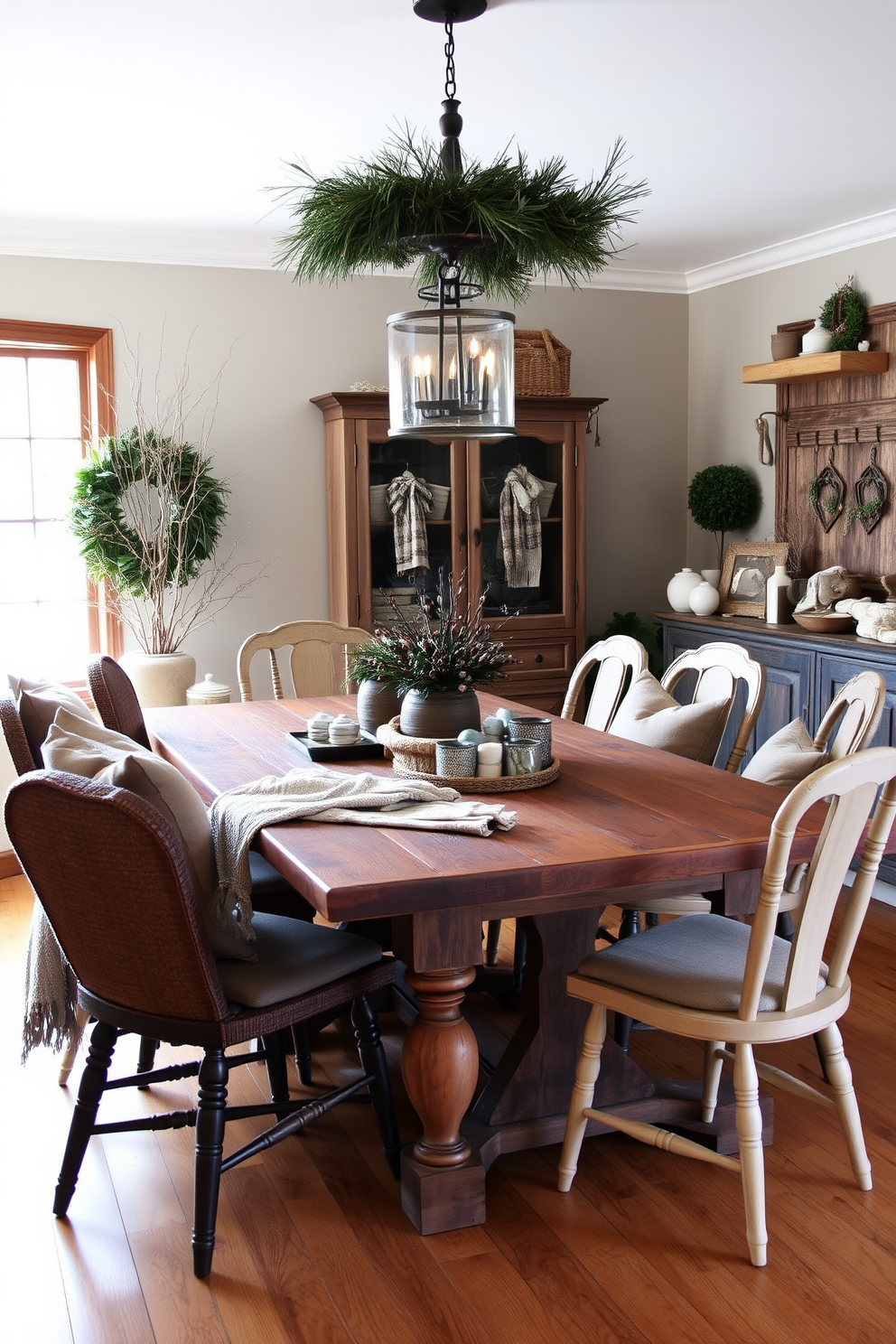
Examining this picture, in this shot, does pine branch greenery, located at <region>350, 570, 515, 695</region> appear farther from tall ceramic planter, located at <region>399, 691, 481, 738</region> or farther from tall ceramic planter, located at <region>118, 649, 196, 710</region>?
tall ceramic planter, located at <region>118, 649, 196, 710</region>

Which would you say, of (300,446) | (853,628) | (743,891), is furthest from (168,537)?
(743,891)

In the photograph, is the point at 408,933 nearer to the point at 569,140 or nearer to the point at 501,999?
the point at 501,999

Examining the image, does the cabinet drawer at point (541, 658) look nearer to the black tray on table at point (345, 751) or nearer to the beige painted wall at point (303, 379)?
the beige painted wall at point (303, 379)

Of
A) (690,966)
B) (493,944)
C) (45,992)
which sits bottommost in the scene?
(493,944)

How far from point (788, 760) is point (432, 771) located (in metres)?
0.80

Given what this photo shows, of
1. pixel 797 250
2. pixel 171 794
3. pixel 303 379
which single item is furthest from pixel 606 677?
pixel 797 250

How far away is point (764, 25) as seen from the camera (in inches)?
111

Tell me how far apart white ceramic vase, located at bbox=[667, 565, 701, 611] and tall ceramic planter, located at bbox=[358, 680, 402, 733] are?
2580 millimetres

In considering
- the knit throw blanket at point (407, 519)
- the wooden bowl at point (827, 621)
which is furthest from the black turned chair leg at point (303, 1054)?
the wooden bowl at point (827, 621)

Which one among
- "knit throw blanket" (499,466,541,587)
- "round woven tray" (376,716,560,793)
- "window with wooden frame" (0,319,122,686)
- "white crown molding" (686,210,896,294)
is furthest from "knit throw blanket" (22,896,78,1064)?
"white crown molding" (686,210,896,294)

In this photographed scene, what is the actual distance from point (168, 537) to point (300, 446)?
0.86 m

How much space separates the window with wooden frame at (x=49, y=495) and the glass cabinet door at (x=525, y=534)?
1554 mm

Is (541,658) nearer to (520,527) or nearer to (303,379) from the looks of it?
(520,527)

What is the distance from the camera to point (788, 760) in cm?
272
